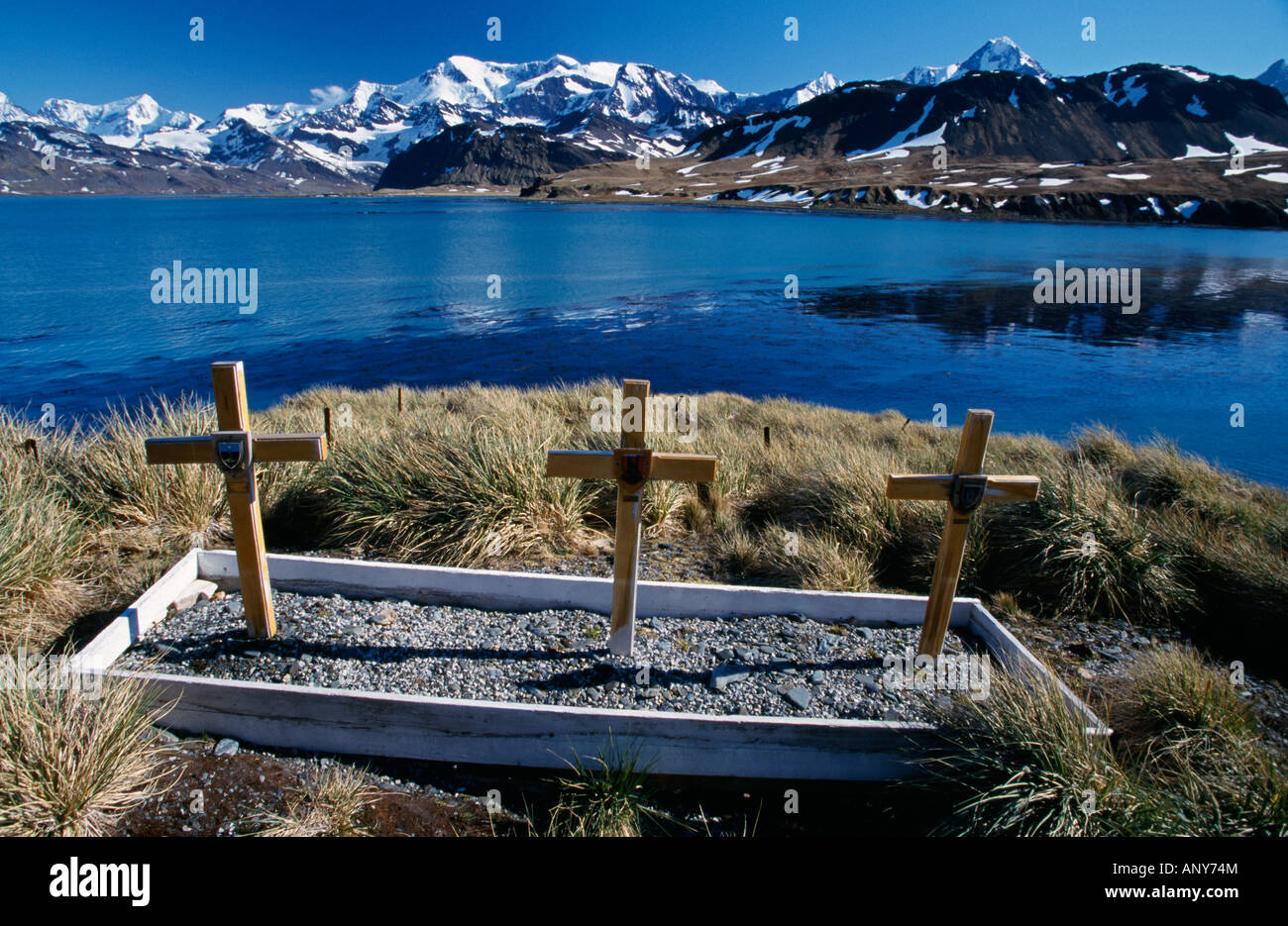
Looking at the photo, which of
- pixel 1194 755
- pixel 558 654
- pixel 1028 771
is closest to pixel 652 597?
pixel 558 654

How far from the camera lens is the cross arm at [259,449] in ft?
14.2

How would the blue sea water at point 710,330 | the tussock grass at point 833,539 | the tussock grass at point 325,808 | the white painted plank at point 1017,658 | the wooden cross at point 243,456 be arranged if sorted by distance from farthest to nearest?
Answer: the blue sea water at point 710,330 < the wooden cross at point 243,456 < the white painted plank at point 1017,658 < the tussock grass at point 833,539 < the tussock grass at point 325,808

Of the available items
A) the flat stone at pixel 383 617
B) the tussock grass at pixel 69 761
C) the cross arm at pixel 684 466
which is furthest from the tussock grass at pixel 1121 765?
the tussock grass at pixel 69 761

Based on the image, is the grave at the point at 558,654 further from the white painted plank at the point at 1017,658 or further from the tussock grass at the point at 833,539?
the tussock grass at the point at 833,539

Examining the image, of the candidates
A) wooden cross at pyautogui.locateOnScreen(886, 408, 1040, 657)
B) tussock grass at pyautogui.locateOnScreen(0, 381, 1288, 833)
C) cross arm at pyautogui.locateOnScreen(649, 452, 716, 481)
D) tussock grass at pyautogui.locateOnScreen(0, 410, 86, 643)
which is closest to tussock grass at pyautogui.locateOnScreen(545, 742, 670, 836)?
tussock grass at pyautogui.locateOnScreen(0, 381, 1288, 833)

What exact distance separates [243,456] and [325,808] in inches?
85.0

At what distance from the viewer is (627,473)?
430 cm

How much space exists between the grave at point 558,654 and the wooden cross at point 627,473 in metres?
0.01

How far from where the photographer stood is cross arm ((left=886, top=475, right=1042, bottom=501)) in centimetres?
434

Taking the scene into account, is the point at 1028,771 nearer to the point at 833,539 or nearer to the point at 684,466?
the point at 684,466

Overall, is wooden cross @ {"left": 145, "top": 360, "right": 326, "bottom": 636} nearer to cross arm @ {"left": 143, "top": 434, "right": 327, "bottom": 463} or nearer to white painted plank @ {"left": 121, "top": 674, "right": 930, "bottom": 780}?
cross arm @ {"left": 143, "top": 434, "right": 327, "bottom": 463}

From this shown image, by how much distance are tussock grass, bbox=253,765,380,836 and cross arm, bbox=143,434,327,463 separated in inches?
72.4
